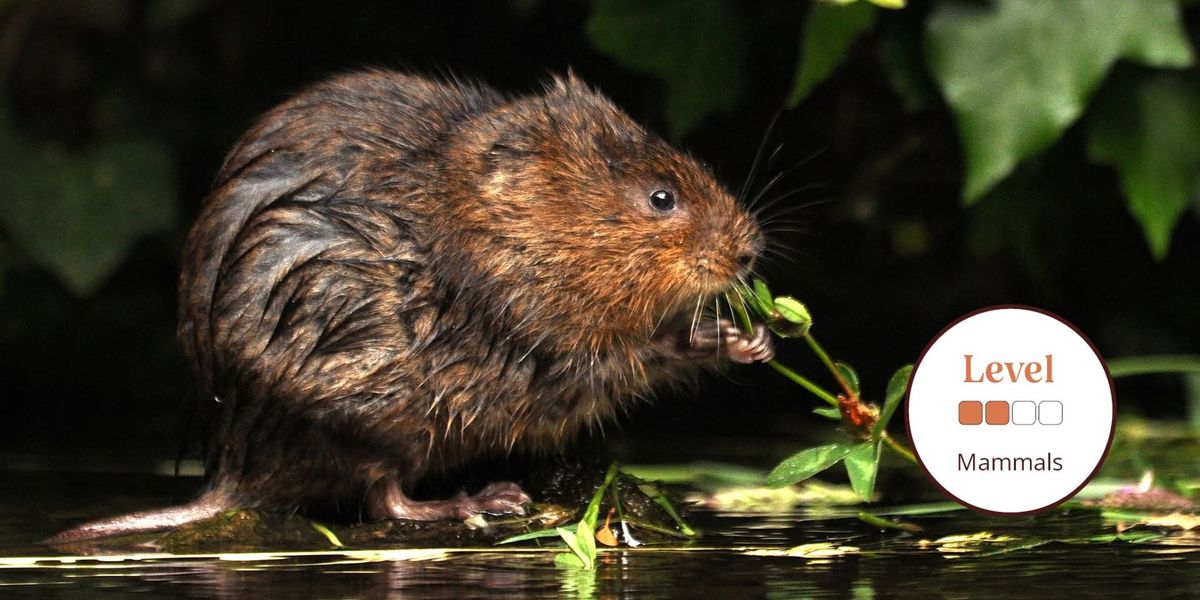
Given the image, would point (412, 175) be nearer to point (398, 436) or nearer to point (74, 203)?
point (398, 436)

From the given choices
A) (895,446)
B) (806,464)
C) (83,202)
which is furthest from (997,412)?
(83,202)

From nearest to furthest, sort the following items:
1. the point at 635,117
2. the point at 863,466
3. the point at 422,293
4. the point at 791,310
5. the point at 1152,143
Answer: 1. the point at 863,466
2. the point at 791,310
3. the point at 422,293
4. the point at 1152,143
5. the point at 635,117

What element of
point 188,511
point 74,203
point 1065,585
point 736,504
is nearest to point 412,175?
point 188,511

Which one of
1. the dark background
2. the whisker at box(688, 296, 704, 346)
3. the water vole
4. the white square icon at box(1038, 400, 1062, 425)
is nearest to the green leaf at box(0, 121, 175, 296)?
the dark background

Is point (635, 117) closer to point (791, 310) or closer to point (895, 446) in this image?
point (791, 310)

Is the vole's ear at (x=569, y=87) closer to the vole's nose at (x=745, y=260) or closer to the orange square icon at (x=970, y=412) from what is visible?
the vole's nose at (x=745, y=260)

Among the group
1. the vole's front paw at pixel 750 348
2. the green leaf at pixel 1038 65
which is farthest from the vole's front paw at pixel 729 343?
the green leaf at pixel 1038 65
